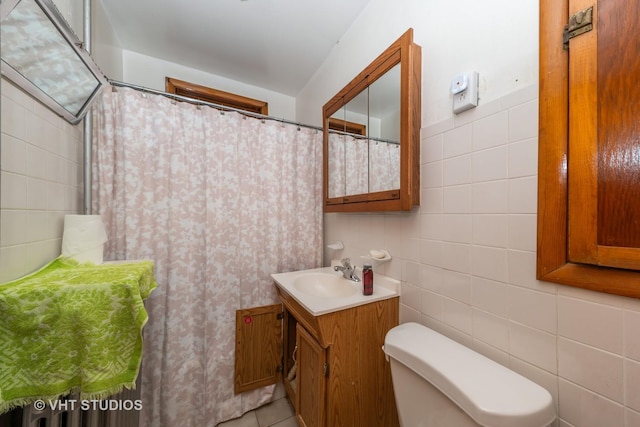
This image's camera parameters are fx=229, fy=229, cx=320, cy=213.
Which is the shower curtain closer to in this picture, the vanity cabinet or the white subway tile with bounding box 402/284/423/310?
the vanity cabinet

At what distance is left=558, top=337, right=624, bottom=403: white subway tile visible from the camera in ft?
1.78

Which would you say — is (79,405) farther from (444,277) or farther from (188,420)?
(444,277)

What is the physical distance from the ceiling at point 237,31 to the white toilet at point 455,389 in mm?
1780

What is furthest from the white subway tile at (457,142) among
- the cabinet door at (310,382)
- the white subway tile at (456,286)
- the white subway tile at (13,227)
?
the white subway tile at (13,227)

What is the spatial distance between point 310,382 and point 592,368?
1.02m

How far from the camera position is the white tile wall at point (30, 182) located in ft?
2.33

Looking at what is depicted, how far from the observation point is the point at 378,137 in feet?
3.97

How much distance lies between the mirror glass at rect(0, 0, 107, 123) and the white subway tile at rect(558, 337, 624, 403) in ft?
5.43

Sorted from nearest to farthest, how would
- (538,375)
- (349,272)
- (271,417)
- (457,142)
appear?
1. (538,375)
2. (457,142)
3. (349,272)
4. (271,417)

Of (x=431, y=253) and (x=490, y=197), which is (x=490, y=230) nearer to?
(x=490, y=197)

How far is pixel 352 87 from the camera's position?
1.32 metres

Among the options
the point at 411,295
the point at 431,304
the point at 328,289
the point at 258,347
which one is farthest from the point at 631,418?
the point at 258,347

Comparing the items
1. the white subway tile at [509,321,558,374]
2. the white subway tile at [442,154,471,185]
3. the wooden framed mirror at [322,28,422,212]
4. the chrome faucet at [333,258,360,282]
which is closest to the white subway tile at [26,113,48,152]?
the wooden framed mirror at [322,28,422,212]

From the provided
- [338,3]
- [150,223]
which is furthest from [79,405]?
[338,3]
